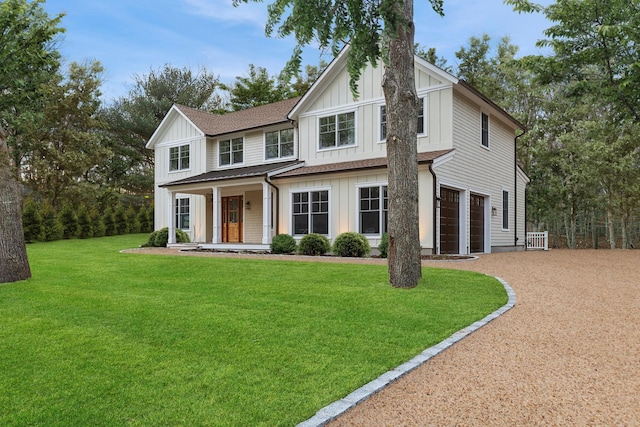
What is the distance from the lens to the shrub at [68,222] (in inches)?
899

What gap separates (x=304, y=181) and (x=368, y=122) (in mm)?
3088

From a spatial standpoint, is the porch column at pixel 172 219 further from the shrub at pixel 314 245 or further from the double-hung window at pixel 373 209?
the double-hung window at pixel 373 209

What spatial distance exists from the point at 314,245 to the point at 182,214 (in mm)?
9284

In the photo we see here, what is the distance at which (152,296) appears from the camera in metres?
6.43

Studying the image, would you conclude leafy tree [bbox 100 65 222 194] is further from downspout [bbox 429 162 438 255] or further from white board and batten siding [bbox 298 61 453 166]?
downspout [bbox 429 162 438 255]

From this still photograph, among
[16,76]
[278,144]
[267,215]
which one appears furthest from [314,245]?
[16,76]

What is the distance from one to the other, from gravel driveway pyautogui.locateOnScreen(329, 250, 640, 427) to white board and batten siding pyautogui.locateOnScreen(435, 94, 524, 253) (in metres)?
8.31

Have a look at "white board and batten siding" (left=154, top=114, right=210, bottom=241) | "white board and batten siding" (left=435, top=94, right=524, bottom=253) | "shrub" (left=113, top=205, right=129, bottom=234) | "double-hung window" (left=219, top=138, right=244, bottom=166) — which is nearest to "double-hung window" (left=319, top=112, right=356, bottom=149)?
"white board and batten siding" (left=435, top=94, right=524, bottom=253)

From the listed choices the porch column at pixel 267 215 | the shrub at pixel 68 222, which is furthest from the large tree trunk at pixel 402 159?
the shrub at pixel 68 222

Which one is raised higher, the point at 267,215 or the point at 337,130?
the point at 337,130

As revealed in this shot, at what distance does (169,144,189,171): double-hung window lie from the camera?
69.5 ft

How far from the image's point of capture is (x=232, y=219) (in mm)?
20125

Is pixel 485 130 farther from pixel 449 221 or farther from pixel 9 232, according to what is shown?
pixel 9 232

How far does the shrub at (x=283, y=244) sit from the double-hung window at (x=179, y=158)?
27.7 ft
